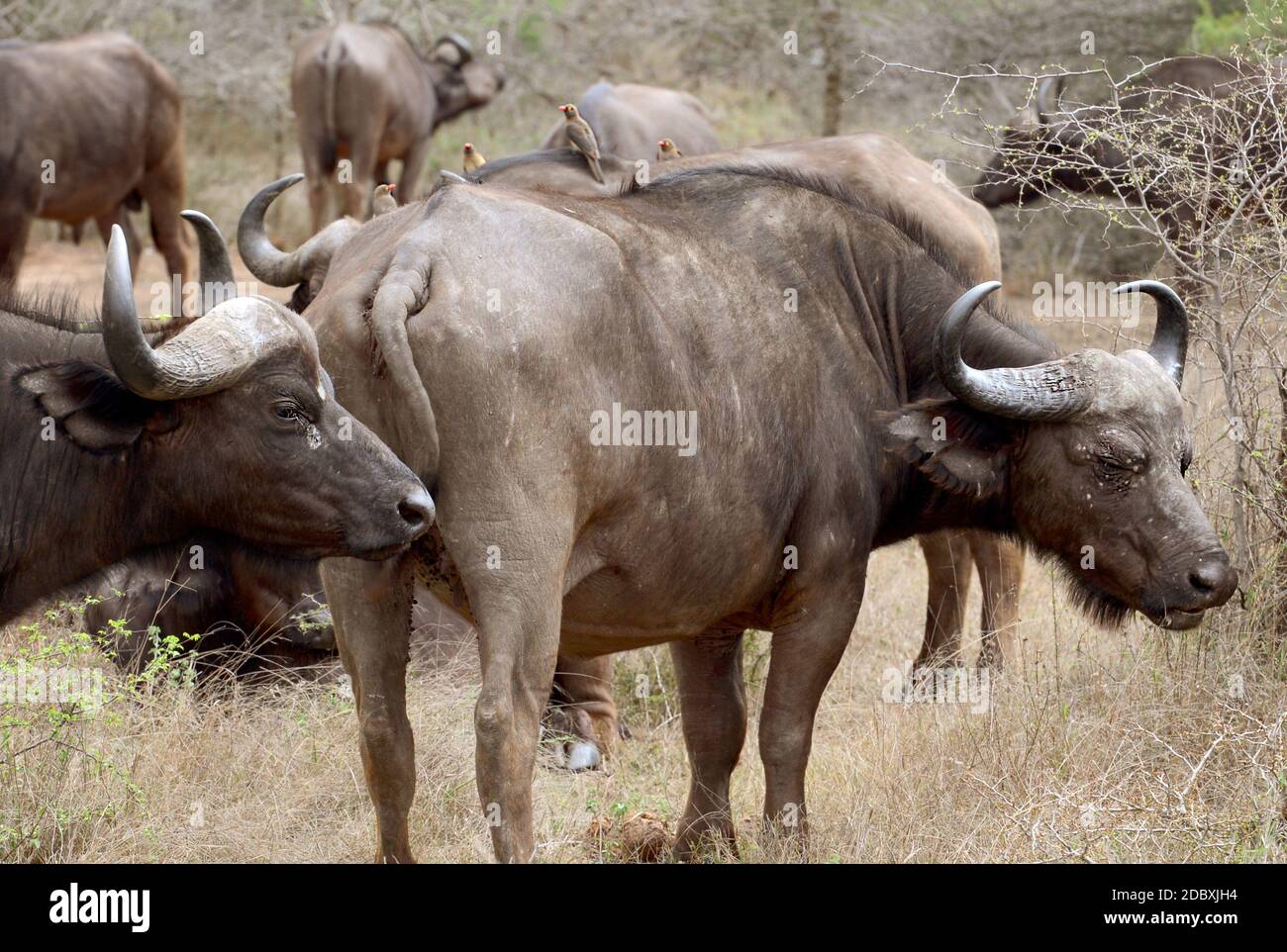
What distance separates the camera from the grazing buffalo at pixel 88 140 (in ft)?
43.1

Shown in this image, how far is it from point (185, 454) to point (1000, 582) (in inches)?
177

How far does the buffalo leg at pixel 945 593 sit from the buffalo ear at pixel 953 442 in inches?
→ 86.5

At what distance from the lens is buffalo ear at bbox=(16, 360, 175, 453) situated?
15.6 ft

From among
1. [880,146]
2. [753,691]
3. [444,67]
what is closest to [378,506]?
[753,691]

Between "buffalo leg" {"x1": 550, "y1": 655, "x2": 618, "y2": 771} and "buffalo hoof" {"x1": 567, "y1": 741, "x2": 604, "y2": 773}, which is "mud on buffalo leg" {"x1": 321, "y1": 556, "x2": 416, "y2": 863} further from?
"buffalo leg" {"x1": 550, "y1": 655, "x2": 618, "y2": 771}

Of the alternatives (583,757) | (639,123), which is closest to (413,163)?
(639,123)

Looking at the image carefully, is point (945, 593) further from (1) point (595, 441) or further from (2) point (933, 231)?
(1) point (595, 441)

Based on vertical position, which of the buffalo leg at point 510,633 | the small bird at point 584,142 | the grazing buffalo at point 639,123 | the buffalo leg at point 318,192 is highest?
the buffalo leg at point 318,192

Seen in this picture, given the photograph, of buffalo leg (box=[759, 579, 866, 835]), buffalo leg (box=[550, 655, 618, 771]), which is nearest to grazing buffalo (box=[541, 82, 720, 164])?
buffalo leg (box=[550, 655, 618, 771])

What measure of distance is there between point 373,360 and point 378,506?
1.47ft

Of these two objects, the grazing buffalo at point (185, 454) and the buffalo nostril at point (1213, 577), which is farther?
the buffalo nostril at point (1213, 577)

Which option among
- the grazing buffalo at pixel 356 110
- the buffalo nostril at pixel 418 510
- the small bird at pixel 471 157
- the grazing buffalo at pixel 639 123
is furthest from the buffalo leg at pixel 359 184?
the buffalo nostril at pixel 418 510

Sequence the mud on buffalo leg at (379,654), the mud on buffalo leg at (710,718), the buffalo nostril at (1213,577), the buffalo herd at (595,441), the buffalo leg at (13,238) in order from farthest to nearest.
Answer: the buffalo leg at (13,238), the mud on buffalo leg at (710,718), the buffalo nostril at (1213,577), the mud on buffalo leg at (379,654), the buffalo herd at (595,441)

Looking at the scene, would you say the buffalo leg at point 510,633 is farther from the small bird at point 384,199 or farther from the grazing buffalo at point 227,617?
the grazing buffalo at point 227,617
